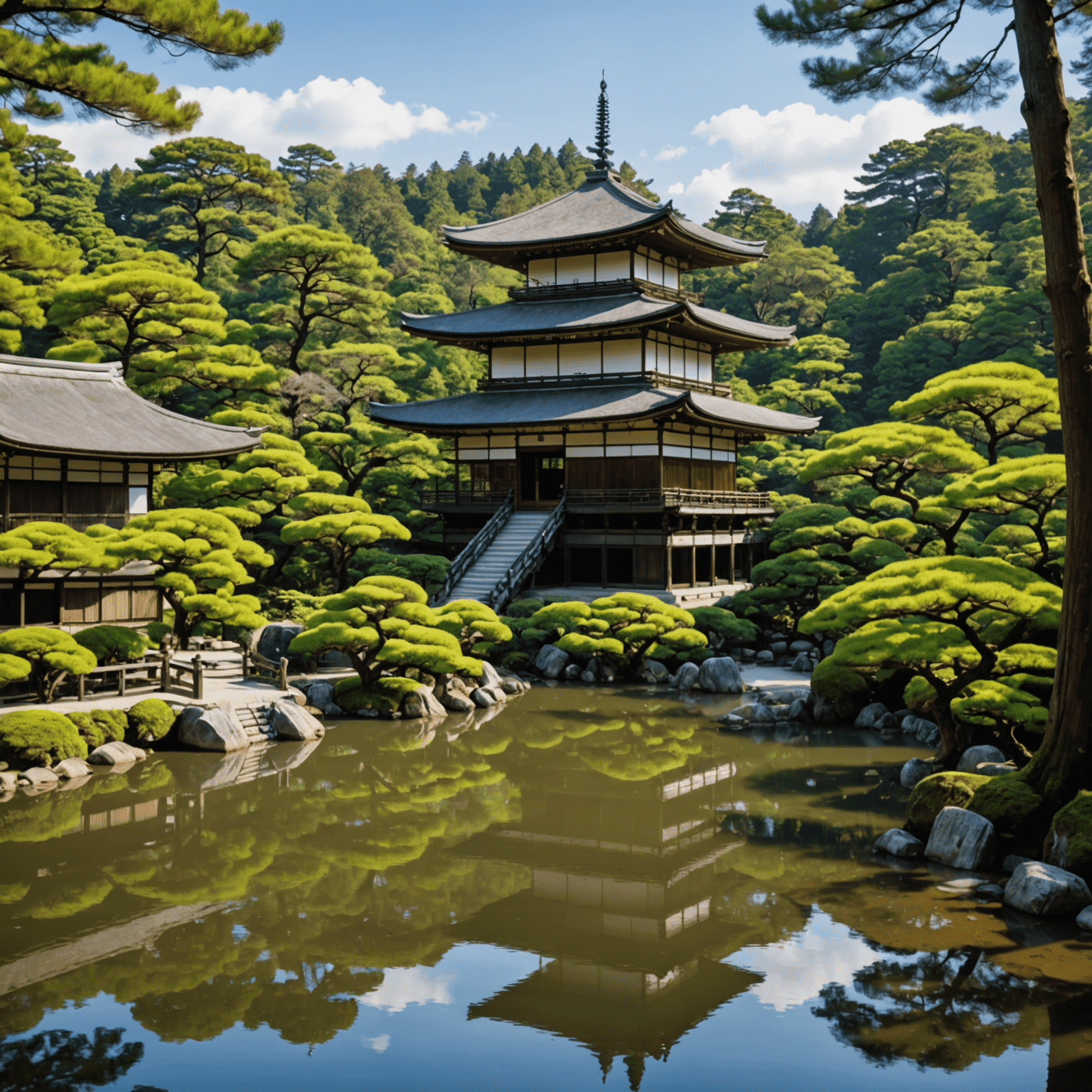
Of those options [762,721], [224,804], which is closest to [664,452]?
[762,721]

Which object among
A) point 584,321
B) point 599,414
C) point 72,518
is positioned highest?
point 584,321

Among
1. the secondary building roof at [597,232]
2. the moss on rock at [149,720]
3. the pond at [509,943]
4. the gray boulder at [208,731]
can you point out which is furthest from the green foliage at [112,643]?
the secondary building roof at [597,232]

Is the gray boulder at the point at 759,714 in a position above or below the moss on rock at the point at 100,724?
below

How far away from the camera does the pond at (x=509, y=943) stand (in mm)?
6961

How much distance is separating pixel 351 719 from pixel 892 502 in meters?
12.7

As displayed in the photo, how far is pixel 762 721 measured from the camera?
61.4ft

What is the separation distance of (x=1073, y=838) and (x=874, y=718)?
865 cm

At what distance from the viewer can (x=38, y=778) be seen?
46.3 ft

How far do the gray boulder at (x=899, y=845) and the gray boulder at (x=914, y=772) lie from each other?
2890 millimetres

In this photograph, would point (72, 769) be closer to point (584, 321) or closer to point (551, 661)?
point (551, 661)

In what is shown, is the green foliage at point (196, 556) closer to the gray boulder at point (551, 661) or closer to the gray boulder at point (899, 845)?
the gray boulder at point (551, 661)

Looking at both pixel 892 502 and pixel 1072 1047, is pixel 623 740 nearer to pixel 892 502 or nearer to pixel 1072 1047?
pixel 892 502

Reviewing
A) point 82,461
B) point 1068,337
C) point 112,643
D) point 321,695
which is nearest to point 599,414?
point 321,695

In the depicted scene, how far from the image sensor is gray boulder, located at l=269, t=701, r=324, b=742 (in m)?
17.4
